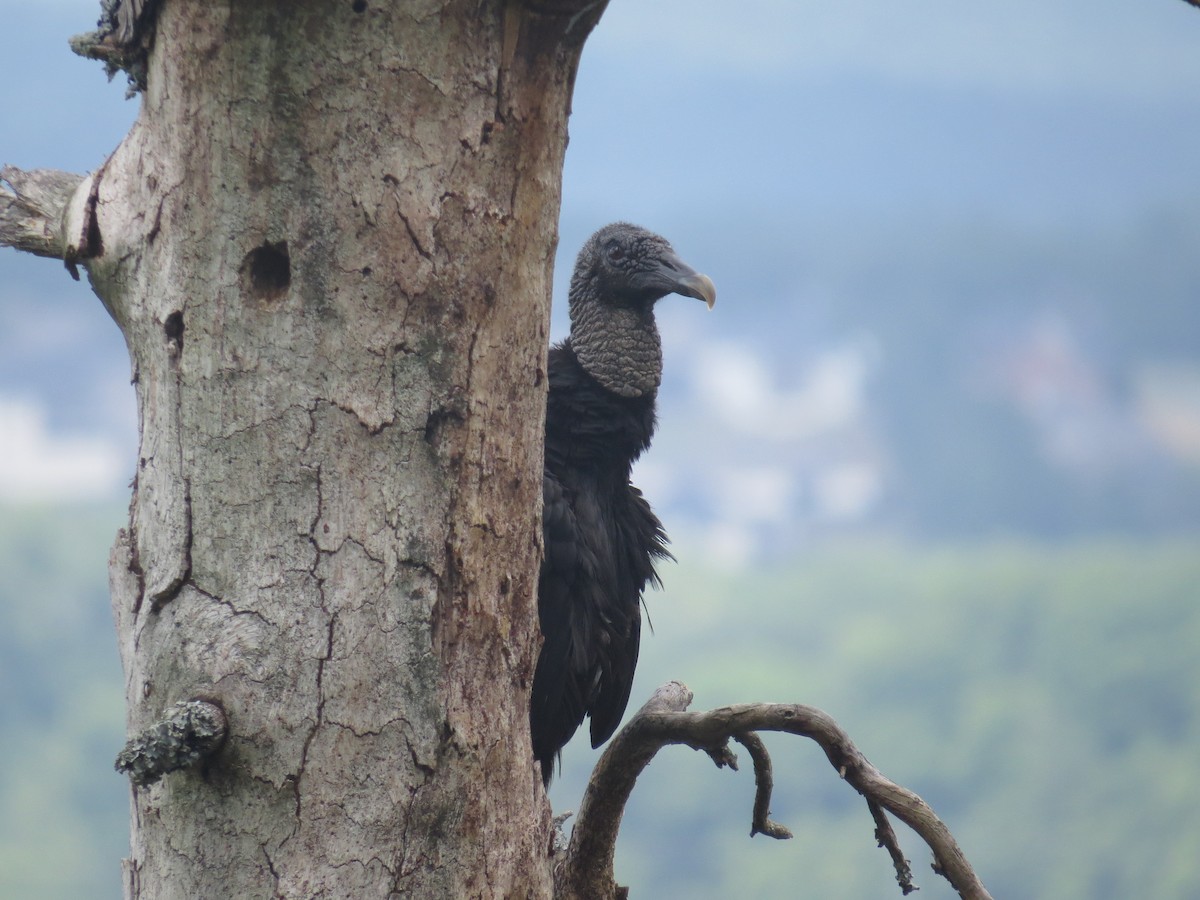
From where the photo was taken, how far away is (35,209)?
202 centimetres

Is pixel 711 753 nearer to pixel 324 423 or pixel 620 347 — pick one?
pixel 324 423

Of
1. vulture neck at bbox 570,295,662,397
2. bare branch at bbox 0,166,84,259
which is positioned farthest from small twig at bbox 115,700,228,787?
vulture neck at bbox 570,295,662,397

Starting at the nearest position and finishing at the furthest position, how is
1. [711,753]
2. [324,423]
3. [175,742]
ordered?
[175,742]
[324,423]
[711,753]

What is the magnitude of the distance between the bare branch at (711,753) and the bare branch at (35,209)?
1.27 m

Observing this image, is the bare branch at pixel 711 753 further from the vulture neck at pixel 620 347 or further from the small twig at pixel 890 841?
the vulture neck at pixel 620 347

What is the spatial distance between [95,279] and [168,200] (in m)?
0.23

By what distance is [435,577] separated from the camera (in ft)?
5.93

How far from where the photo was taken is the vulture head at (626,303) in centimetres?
333

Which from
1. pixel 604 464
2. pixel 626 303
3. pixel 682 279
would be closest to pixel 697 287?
pixel 682 279

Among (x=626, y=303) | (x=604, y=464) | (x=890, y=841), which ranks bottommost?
(x=890, y=841)

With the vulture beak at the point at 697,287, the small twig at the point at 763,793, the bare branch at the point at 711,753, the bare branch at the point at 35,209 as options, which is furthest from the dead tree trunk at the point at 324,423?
the vulture beak at the point at 697,287

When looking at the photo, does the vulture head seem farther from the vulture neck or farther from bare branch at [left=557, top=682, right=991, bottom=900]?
bare branch at [left=557, top=682, right=991, bottom=900]

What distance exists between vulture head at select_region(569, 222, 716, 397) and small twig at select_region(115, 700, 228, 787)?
5.82ft

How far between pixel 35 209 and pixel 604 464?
164 cm
